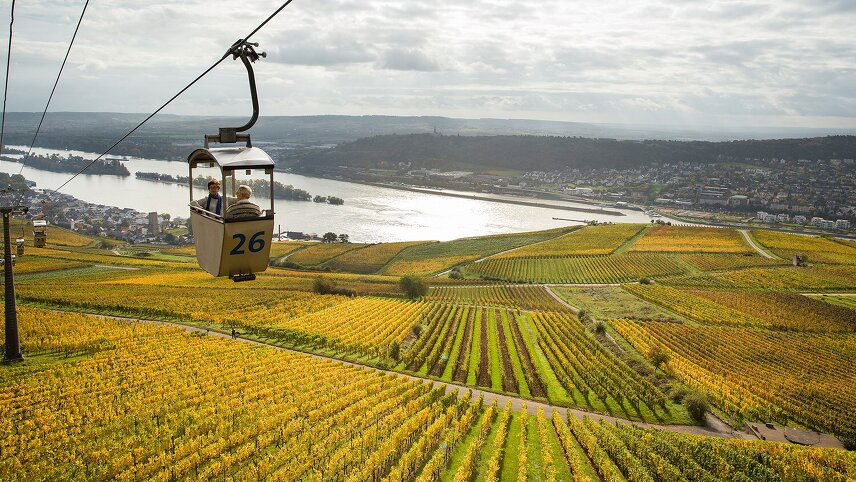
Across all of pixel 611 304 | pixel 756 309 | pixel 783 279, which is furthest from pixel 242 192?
pixel 783 279

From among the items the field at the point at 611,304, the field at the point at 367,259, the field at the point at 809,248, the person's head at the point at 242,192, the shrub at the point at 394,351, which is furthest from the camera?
the field at the point at 367,259

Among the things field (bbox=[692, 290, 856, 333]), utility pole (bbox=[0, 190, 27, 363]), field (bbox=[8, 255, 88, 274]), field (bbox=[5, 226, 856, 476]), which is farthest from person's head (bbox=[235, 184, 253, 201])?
field (bbox=[8, 255, 88, 274])

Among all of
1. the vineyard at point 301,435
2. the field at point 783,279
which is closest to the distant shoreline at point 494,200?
the field at point 783,279

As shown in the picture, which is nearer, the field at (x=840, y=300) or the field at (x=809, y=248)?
the field at (x=840, y=300)

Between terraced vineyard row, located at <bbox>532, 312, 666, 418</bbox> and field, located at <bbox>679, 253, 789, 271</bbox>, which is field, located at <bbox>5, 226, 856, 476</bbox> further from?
field, located at <bbox>679, 253, 789, 271</bbox>

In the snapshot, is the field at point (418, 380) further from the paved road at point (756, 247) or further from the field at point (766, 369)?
the paved road at point (756, 247)

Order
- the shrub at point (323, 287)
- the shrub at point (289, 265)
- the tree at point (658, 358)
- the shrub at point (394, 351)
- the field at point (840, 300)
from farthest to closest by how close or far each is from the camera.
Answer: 1. the shrub at point (289, 265)
2. the field at point (840, 300)
3. the shrub at point (323, 287)
4. the tree at point (658, 358)
5. the shrub at point (394, 351)
